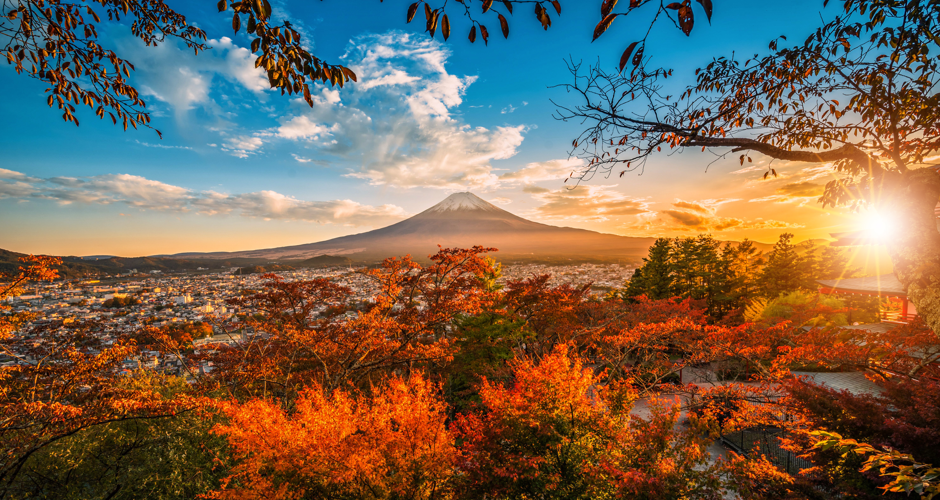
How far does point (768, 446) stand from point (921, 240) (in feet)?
34.4

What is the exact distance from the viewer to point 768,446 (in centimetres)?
928

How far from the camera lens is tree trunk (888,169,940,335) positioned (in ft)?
7.45

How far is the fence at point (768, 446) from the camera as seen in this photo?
8.44 meters

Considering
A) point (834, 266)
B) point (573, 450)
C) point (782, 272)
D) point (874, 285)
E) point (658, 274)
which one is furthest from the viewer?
point (658, 274)

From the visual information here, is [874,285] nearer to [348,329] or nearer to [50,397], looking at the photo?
[348,329]

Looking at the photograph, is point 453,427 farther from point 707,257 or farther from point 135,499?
point 707,257

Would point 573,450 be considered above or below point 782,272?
below

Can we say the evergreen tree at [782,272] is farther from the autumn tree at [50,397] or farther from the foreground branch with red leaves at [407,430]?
the autumn tree at [50,397]

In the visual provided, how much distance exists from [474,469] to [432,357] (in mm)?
4027

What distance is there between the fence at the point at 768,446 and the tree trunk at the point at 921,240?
27.0ft

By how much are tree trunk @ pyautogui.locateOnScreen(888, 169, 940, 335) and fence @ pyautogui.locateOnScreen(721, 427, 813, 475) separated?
821cm

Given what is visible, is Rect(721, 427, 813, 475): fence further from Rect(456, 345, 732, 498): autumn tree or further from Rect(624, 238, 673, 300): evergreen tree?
Rect(624, 238, 673, 300): evergreen tree

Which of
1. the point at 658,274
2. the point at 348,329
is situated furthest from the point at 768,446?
the point at 658,274

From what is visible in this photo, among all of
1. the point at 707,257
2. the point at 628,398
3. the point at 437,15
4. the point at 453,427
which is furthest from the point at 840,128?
the point at 707,257
